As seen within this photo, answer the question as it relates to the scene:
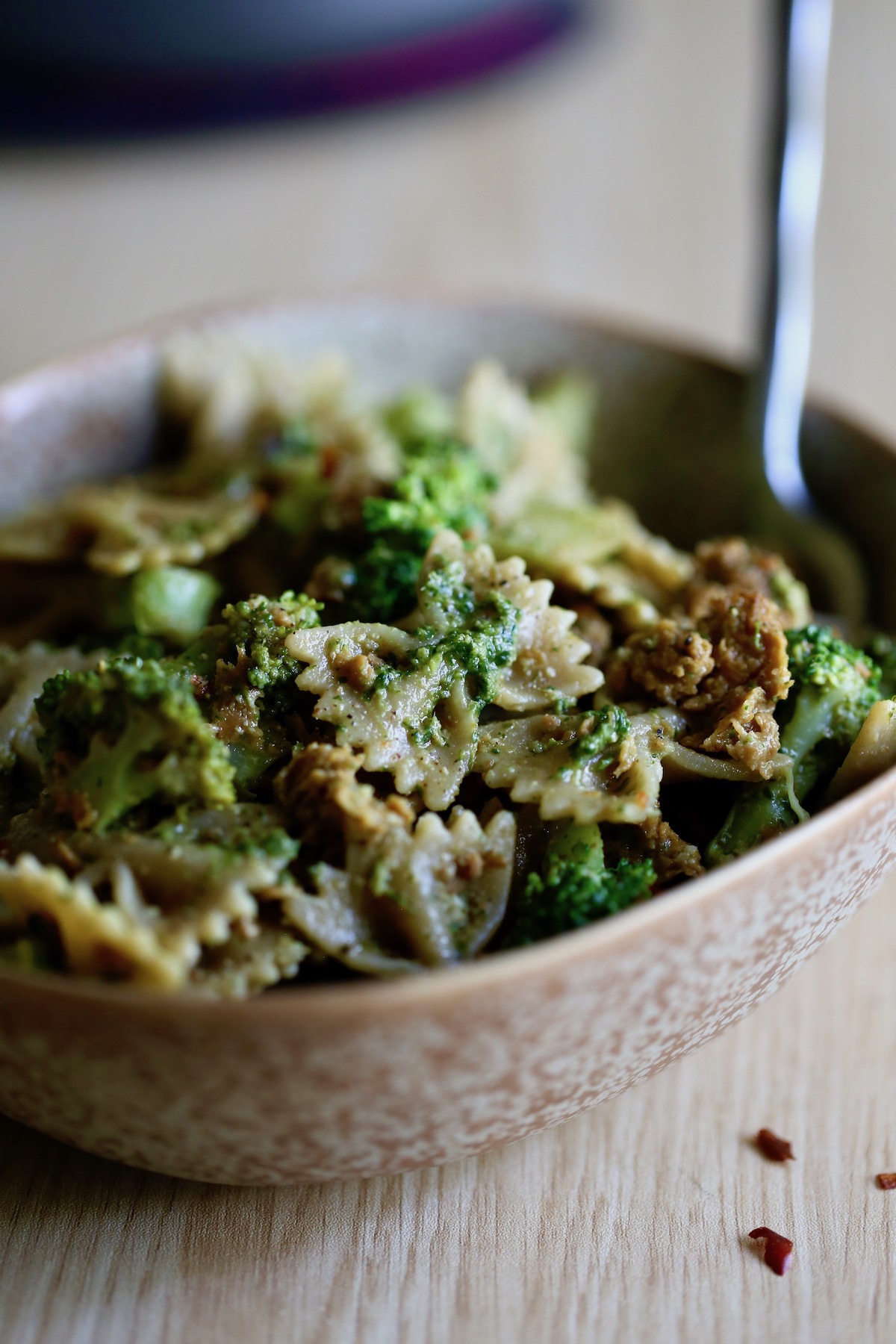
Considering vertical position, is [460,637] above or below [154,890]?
above

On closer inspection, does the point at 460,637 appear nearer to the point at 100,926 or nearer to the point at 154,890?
the point at 154,890

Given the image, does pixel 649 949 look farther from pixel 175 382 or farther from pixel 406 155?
pixel 406 155

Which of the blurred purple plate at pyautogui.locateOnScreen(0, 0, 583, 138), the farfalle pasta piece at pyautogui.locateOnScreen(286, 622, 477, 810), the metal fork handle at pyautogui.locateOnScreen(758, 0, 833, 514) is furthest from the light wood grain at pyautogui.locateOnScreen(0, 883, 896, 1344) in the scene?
the blurred purple plate at pyautogui.locateOnScreen(0, 0, 583, 138)

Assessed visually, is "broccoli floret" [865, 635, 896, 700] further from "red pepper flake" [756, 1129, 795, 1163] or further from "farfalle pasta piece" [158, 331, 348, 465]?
"farfalle pasta piece" [158, 331, 348, 465]

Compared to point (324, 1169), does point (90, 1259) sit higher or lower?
lower

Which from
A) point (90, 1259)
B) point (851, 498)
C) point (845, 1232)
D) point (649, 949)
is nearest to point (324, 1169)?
point (90, 1259)

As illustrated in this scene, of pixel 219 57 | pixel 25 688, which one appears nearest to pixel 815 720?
pixel 25 688
